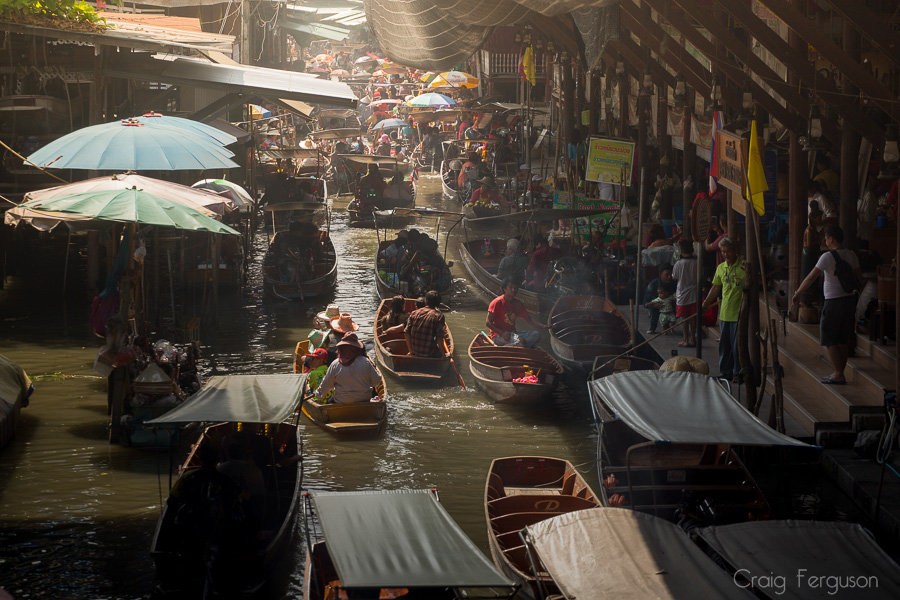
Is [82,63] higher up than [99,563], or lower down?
higher up

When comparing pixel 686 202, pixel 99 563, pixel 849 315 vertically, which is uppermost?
pixel 686 202

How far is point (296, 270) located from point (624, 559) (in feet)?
47.8

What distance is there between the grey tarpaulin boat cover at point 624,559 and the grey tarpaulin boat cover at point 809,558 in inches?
10.3

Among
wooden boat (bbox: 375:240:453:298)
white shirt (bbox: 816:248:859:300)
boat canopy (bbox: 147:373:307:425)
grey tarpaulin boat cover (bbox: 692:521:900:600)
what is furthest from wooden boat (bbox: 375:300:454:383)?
grey tarpaulin boat cover (bbox: 692:521:900:600)

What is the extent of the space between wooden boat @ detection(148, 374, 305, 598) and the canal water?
498 millimetres

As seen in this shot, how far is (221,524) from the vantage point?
8.41 m

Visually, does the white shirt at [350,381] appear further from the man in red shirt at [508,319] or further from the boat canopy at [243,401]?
the man in red shirt at [508,319]

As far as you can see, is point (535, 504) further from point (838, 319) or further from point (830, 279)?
point (830, 279)

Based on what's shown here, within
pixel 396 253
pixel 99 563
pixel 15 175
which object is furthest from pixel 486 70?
pixel 99 563

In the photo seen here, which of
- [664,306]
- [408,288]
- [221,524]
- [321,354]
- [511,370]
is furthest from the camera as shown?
[408,288]

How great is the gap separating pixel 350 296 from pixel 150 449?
913 centimetres

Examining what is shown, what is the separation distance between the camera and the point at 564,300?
55.2 ft

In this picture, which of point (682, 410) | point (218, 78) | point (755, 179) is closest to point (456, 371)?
point (755, 179)

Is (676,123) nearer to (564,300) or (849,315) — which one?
(564,300)
